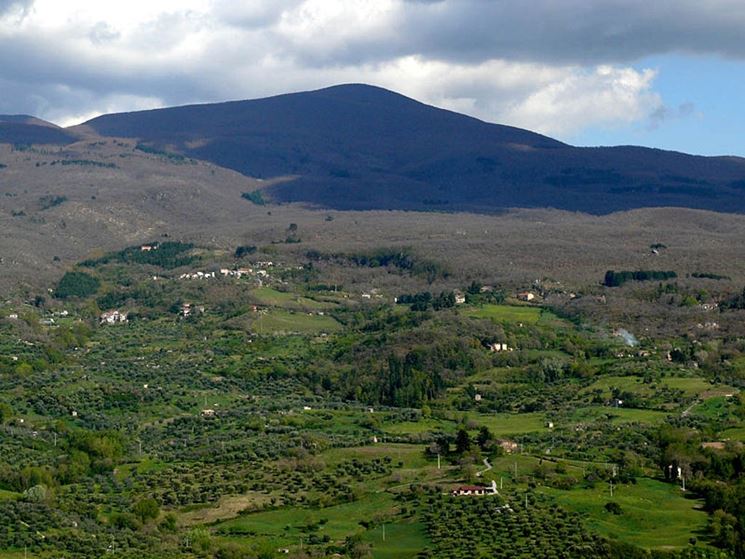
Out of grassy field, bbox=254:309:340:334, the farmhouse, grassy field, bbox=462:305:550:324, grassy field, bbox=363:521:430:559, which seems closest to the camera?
grassy field, bbox=363:521:430:559

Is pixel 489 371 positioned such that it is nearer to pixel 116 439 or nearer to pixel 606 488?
pixel 116 439

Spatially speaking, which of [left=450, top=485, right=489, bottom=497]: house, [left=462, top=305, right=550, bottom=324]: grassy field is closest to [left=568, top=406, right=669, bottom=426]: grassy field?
[left=450, top=485, right=489, bottom=497]: house

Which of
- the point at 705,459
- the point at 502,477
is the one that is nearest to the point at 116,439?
the point at 502,477

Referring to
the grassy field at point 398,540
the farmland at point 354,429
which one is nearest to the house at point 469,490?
→ the farmland at point 354,429

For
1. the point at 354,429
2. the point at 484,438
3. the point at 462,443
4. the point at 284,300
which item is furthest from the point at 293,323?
the point at 462,443

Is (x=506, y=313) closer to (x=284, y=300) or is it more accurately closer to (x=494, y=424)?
(x=284, y=300)

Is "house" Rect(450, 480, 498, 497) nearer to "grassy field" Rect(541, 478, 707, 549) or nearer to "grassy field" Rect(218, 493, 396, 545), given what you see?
A: "grassy field" Rect(541, 478, 707, 549)
